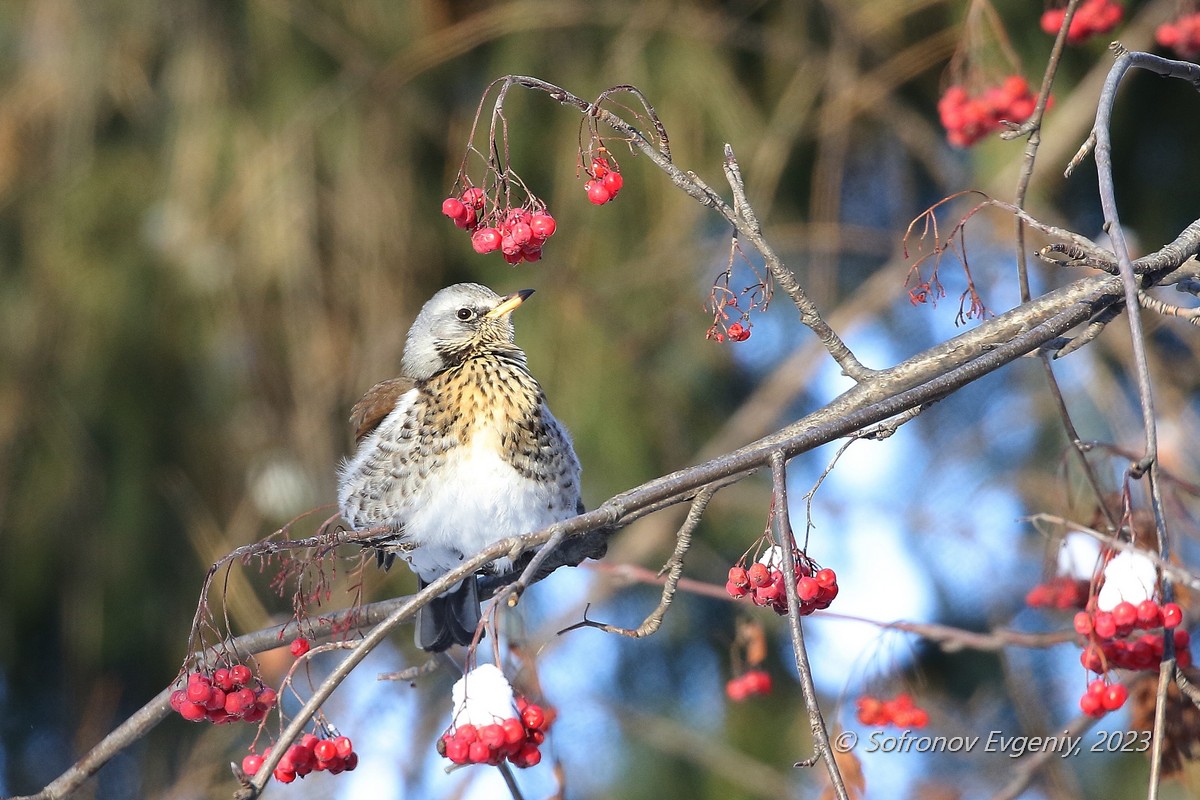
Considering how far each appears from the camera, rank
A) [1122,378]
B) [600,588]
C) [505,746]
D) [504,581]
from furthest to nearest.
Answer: [1122,378] < [600,588] < [504,581] < [505,746]

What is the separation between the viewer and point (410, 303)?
134 inches

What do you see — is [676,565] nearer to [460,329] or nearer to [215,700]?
[215,700]

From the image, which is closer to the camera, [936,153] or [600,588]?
[600,588]

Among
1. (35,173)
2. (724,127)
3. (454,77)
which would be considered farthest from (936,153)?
(35,173)

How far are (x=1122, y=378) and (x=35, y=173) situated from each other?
9.83 feet

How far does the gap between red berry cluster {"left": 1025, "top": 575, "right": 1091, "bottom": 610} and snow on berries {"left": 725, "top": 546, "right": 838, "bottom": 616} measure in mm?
731

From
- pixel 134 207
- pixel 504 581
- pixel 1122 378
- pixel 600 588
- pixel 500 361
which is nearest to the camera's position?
pixel 504 581

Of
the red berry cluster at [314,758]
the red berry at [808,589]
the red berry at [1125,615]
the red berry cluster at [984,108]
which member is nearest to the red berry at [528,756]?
the red berry cluster at [314,758]

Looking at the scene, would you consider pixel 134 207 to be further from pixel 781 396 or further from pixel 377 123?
pixel 781 396

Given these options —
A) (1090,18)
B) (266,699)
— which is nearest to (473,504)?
(266,699)

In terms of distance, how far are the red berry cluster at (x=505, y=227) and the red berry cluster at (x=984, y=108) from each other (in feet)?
3.77

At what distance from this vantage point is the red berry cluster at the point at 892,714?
2189mm

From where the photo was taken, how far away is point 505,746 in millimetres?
1336

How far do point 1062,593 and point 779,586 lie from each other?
81cm
